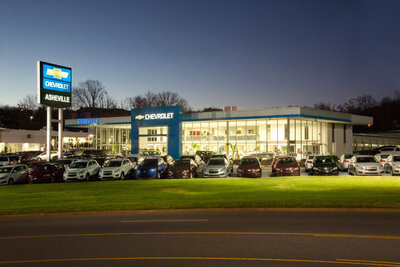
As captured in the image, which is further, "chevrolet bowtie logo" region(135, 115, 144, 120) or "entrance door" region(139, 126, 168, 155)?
"chevrolet bowtie logo" region(135, 115, 144, 120)

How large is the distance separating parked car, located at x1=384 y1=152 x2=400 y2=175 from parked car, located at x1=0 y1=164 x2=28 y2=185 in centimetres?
2827

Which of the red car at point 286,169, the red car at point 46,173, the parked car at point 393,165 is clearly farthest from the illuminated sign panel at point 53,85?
the parked car at point 393,165

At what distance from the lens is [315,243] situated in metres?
9.13

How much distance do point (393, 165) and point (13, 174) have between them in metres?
Result: 28.5

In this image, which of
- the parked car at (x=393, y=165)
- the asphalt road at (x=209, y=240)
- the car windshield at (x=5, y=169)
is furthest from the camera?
the car windshield at (x=5, y=169)

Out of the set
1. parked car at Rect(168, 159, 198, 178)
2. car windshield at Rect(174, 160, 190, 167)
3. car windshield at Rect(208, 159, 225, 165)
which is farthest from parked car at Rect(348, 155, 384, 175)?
car windshield at Rect(174, 160, 190, 167)

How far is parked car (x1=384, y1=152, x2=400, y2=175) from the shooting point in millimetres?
27383

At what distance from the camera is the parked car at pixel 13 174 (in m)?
28.8

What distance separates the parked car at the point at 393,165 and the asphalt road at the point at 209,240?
15.2 metres

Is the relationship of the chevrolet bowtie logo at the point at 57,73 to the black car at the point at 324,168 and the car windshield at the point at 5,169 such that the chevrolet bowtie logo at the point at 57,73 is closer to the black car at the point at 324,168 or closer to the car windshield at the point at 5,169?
the car windshield at the point at 5,169

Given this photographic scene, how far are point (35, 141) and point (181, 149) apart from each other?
149ft

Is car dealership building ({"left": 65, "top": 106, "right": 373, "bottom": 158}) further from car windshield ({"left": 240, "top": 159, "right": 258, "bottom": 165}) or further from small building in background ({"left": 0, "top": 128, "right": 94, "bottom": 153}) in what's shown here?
small building in background ({"left": 0, "top": 128, "right": 94, "bottom": 153})

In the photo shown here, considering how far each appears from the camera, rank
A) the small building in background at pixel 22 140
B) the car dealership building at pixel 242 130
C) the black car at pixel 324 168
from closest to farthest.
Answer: the black car at pixel 324 168 → the car dealership building at pixel 242 130 → the small building in background at pixel 22 140

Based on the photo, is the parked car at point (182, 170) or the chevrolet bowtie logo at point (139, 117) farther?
the chevrolet bowtie logo at point (139, 117)
